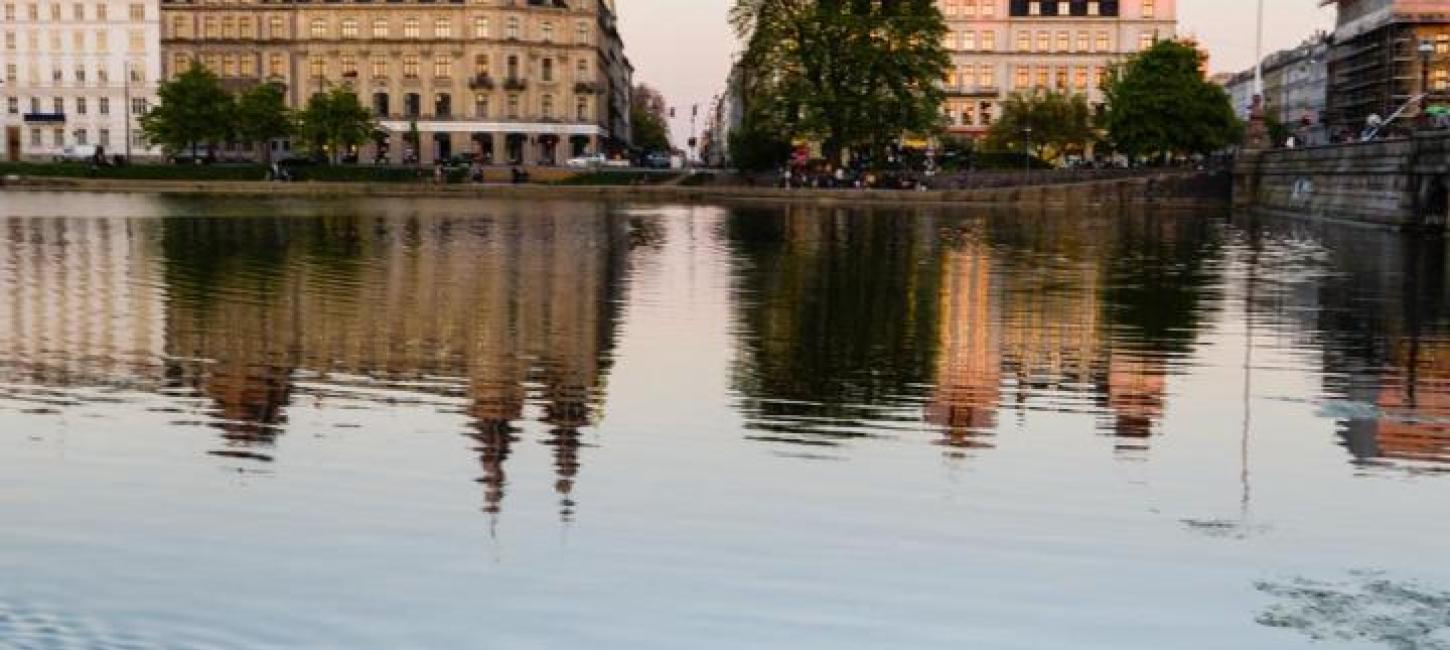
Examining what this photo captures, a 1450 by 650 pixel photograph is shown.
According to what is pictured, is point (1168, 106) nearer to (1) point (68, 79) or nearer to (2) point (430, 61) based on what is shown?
(2) point (430, 61)

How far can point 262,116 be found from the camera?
141875 millimetres

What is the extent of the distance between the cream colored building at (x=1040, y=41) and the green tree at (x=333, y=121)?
199 feet

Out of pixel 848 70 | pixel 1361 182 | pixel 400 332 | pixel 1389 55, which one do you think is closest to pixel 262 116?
pixel 848 70

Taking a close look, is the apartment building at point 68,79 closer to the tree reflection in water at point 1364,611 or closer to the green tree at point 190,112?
the green tree at point 190,112

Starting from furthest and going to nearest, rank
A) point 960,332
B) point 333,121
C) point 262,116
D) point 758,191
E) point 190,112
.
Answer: point 333,121
point 262,116
point 190,112
point 758,191
point 960,332

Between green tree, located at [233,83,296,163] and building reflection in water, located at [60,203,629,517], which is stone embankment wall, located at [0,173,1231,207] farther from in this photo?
building reflection in water, located at [60,203,629,517]

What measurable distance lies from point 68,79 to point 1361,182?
417 feet

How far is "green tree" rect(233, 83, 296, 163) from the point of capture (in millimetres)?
141750

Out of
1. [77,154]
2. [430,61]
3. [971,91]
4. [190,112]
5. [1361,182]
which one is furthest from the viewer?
[971,91]

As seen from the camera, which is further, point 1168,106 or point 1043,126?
point 1043,126

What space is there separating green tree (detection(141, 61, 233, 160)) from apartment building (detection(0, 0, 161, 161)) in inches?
1013

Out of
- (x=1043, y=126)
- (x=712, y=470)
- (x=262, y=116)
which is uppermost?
(x=262, y=116)

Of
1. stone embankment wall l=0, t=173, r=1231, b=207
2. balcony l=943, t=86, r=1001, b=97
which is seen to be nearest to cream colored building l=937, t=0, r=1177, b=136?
balcony l=943, t=86, r=1001, b=97

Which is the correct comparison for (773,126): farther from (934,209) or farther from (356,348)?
(356,348)
